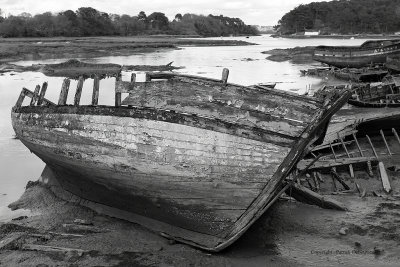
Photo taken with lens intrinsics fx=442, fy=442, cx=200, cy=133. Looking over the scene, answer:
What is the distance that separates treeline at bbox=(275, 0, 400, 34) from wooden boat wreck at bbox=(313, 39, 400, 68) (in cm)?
10806

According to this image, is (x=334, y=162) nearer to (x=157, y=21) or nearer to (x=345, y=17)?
(x=345, y=17)

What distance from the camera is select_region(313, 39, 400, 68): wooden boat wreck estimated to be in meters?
31.9

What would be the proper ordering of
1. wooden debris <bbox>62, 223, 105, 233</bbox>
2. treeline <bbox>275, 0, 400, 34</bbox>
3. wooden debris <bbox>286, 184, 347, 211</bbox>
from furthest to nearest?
1. treeline <bbox>275, 0, 400, 34</bbox>
2. wooden debris <bbox>286, 184, 347, 211</bbox>
3. wooden debris <bbox>62, 223, 105, 233</bbox>

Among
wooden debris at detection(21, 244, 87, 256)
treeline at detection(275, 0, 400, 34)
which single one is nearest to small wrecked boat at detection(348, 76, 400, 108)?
wooden debris at detection(21, 244, 87, 256)

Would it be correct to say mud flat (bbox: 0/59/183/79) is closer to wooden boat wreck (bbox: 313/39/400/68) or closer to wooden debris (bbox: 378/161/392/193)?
wooden boat wreck (bbox: 313/39/400/68)

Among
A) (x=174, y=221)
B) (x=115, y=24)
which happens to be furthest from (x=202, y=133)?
(x=115, y=24)

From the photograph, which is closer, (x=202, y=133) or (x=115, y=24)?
(x=202, y=133)

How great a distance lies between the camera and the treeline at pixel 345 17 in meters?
134

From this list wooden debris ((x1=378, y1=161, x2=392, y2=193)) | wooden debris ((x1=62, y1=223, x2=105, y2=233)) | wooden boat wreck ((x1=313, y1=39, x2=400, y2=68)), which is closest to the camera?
wooden debris ((x1=62, y1=223, x2=105, y2=233))

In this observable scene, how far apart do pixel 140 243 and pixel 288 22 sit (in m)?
192

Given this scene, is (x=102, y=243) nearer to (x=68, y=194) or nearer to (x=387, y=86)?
(x=68, y=194)

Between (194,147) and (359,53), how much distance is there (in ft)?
98.5

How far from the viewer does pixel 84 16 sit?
12506cm

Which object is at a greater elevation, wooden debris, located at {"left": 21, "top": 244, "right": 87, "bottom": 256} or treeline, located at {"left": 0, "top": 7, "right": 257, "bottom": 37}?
treeline, located at {"left": 0, "top": 7, "right": 257, "bottom": 37}
